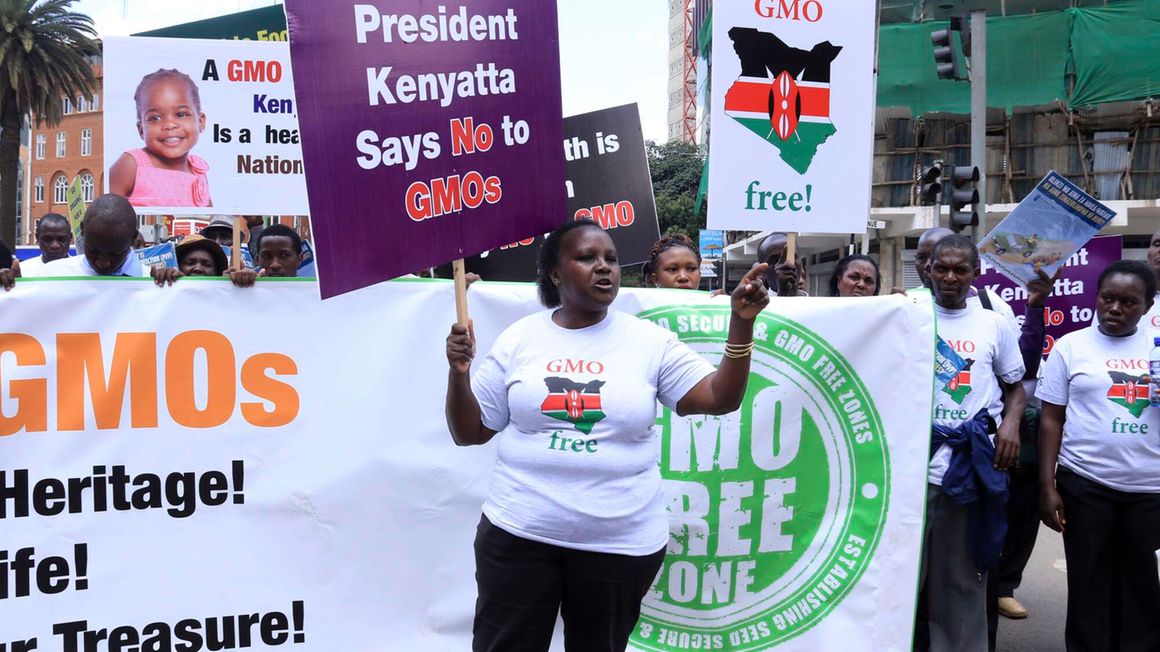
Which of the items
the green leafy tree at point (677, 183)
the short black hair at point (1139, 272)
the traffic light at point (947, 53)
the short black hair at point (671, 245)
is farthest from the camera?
the green leafy tree at point (677, 183)

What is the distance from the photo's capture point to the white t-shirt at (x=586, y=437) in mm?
2656

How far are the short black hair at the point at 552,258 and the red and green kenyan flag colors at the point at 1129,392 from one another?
2.25m

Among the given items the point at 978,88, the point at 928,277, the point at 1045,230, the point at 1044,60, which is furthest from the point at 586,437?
the point at 1044,60

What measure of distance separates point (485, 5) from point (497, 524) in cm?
152

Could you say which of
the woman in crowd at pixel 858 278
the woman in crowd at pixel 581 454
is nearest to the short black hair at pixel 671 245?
the woman in crowd at pixel 858 278

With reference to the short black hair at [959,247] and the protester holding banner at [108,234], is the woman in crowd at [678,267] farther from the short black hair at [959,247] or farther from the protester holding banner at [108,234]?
the protester holding banner at [108,234]

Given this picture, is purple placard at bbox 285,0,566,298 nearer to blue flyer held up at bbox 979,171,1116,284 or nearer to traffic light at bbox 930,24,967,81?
blue flyer held up at bbox 979,171,1116,284

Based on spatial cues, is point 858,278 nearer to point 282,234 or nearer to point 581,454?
point 581,454

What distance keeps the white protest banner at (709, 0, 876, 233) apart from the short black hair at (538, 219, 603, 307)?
3.06 ft

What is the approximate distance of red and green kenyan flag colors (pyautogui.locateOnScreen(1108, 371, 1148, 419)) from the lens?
3.80m

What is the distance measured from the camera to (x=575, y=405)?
266cm

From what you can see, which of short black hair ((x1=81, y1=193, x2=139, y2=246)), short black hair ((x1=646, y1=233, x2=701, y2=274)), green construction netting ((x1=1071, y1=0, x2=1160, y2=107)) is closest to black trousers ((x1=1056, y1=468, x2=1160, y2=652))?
short black hair ((x1=646, y1=233, x2=701, y2=274))

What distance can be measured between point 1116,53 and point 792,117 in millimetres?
19803

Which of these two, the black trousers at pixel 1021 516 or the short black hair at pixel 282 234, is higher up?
the short black hair at pixel 282 234
